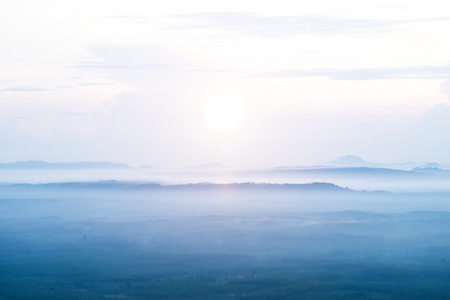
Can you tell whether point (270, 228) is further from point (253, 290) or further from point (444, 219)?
point (253, 290)

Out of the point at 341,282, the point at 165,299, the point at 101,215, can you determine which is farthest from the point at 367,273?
the point at 101,215

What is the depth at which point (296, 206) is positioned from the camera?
646 ft

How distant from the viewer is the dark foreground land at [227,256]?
7225 centimetres

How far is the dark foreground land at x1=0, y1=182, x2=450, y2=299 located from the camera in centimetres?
7225

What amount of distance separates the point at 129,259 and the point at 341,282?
106ft

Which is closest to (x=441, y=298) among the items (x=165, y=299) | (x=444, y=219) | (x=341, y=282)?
(x=341, y=282)

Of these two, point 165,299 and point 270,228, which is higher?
point 270,228

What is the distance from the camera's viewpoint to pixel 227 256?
97250 millimetres

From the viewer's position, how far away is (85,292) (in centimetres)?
7138

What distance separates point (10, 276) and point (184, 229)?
5587cm

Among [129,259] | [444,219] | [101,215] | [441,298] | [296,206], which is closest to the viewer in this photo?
[441,298]

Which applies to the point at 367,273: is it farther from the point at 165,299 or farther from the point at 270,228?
the point at 270,228

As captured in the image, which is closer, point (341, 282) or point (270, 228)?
point (341, 282)

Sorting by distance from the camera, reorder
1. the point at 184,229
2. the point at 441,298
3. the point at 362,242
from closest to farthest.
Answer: the point at 441,298 → the point at 362,242 → the point at 184,229
